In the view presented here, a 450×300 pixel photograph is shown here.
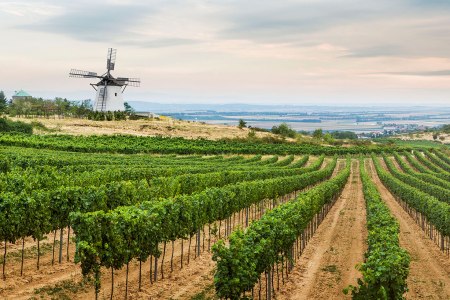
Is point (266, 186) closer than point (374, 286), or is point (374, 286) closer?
point (374, 286)

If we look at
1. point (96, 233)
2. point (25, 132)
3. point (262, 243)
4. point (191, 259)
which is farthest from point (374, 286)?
point (25, 132)

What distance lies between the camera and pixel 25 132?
3925 inches

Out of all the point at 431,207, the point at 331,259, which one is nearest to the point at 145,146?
the point at 431,207

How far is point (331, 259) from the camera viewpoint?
2791 cm

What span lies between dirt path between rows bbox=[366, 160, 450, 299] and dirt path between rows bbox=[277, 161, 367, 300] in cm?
273

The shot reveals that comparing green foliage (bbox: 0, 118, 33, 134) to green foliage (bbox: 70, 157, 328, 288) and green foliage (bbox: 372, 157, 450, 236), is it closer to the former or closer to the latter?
green foliage (bbox: 70, 157, 328, 288)

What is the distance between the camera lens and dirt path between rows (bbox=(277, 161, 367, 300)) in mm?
22350

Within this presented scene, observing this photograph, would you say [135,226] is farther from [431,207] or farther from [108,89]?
[108,89]

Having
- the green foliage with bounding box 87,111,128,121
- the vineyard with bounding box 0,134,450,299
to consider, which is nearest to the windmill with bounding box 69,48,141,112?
the green foliage with bounding box 87,111,128,121

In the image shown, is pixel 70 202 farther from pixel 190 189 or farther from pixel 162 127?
pixel 162 127

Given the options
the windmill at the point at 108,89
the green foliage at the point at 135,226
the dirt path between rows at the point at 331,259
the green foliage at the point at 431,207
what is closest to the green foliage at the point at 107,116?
the windmill at the point at 108,89

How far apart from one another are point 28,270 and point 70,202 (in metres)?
4.17

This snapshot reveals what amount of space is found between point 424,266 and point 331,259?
496 cm

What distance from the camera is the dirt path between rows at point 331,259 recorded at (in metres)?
22.4
